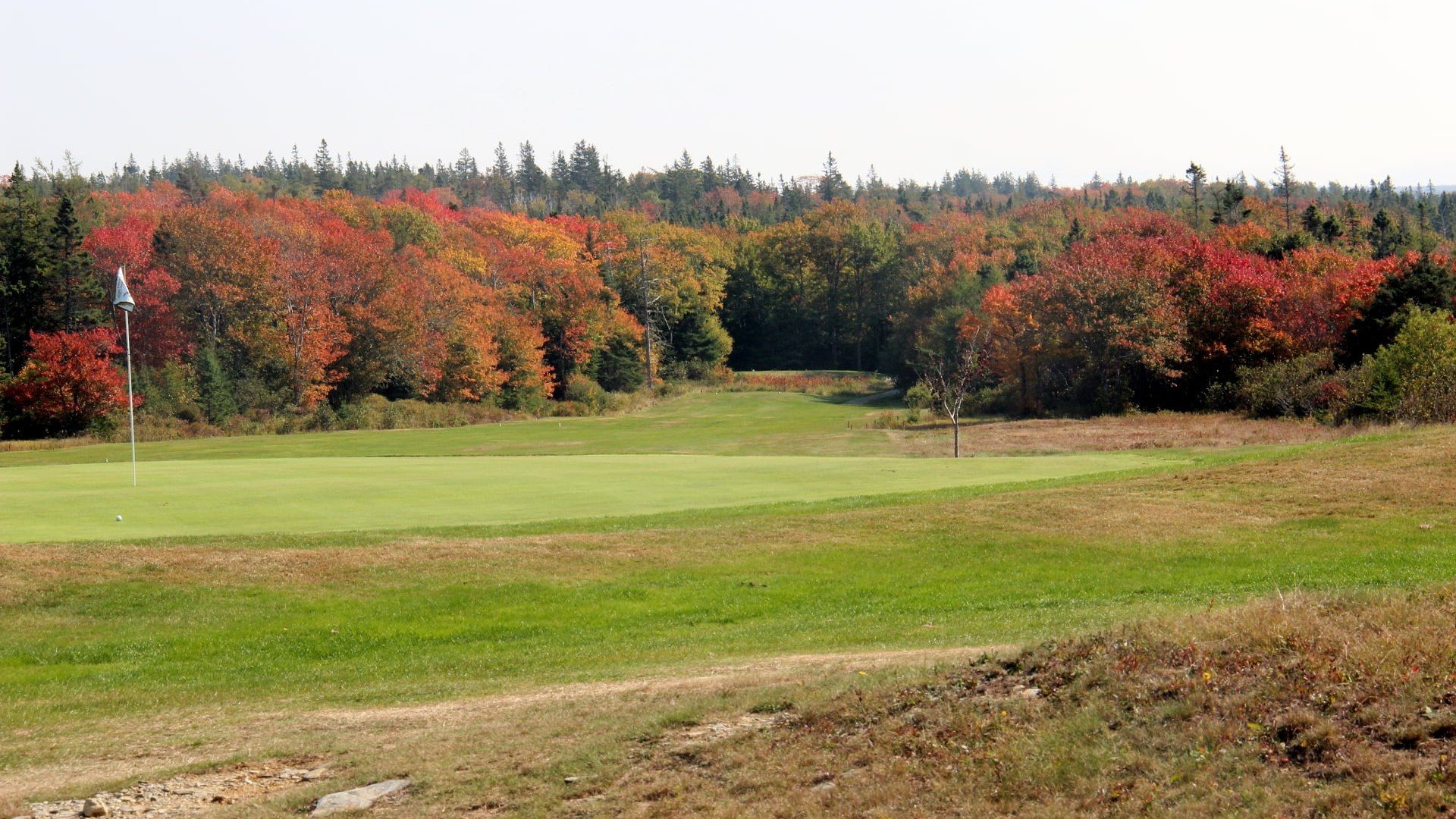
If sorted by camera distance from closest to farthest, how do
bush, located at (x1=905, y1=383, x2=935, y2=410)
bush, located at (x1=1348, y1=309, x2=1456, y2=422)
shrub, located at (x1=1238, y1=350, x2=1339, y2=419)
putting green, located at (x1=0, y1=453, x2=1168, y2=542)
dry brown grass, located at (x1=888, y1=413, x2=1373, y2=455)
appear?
putting green, located at (x1=0, y1=453, x2=1168, y2=542) < bush, located at (x1=1348, y1=309, x2=1456, y2=422) < dry brown grass, located at (x1=888, y1=413, x2=1373, y2=455) < shrub, located at (x1=1238, y1=350, x2=1339, y2=419) < bush, located at (x1=905, y1=383, x2=935, y2=410)

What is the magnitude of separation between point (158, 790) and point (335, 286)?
68960mm

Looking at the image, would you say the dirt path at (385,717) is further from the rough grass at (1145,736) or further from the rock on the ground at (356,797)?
the rough grass at (1145,736)

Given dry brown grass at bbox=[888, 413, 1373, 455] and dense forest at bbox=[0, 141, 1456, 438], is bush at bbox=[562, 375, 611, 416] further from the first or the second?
dry brown grass at bbox=[888, 413, 1373, 455]

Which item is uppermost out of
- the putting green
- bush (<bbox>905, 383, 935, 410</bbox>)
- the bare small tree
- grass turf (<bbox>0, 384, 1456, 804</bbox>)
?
the bare small tree

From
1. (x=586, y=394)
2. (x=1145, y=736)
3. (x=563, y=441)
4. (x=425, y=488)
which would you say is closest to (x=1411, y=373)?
(x=425, y=488)

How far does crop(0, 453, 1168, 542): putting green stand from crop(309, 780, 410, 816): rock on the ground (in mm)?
15339

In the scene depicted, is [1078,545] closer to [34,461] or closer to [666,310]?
[34,461]

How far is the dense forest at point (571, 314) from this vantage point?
197 ft

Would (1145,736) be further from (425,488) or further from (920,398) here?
(920,398)

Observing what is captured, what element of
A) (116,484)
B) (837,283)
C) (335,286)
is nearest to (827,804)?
(116,484)

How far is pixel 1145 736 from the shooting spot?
736cm

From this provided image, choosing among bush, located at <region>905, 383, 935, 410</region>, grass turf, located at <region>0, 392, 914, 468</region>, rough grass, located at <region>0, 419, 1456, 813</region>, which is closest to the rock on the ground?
rough grass, located at <region>0, 419, 1456, 813</region>

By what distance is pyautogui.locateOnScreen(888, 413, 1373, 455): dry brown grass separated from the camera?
42062mm

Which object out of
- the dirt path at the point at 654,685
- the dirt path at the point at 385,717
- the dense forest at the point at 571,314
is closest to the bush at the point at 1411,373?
the dense forest at the point at 571,314
